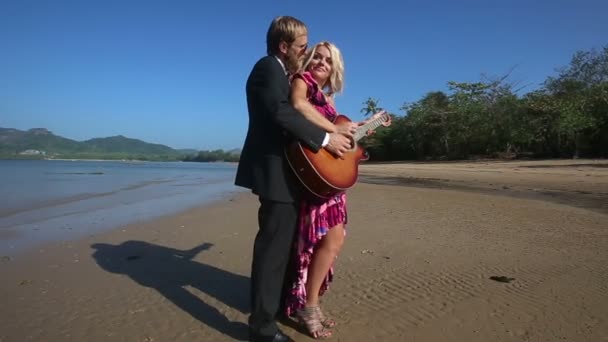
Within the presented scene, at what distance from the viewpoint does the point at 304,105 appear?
81.4 inches

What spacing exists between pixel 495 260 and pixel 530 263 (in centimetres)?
26

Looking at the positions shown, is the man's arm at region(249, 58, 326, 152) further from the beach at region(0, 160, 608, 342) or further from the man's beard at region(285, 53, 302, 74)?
the beach at region(0, 160, 608, 342)

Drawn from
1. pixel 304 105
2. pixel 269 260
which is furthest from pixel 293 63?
pixel 269 260

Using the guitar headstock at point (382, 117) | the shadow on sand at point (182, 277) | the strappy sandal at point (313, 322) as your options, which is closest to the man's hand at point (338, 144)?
the guitar headstock at point (382, 117)

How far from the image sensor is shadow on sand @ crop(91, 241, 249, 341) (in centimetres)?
253

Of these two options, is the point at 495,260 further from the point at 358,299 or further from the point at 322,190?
the point at 322,190

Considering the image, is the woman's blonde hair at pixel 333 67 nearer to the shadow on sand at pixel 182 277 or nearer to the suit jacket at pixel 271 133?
the suit jacket at pixel 271 133

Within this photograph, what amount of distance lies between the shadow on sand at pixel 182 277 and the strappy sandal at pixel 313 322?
33cm

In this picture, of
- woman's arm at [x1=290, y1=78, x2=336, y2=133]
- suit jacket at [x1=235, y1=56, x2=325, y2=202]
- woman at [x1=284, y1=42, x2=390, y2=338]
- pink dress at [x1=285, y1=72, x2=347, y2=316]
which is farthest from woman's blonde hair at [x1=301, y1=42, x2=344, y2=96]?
suit jacket at [x1=235, y1=56, x2=325, y2=202]

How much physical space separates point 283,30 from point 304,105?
1.32 feet

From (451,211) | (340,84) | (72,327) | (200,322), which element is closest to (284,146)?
(340,84)

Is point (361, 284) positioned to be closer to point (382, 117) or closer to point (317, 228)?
point (317, 228)

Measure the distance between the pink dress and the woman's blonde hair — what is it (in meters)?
0.11

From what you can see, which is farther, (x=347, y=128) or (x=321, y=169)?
(x=347, y=128)
